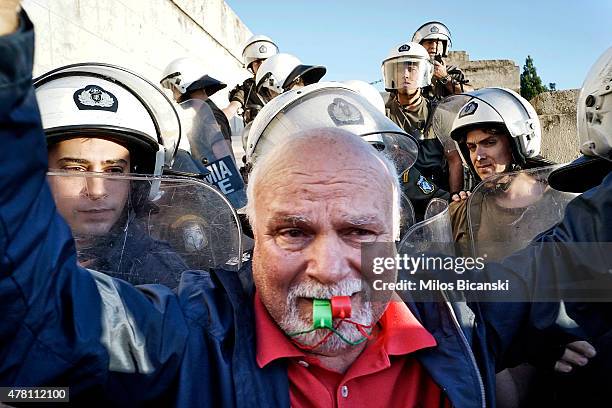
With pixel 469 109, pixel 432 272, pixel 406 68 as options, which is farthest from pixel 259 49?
pixel 432 272

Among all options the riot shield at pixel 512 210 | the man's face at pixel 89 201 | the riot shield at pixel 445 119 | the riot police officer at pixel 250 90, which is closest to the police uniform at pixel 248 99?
the riot police officer at pixel 250 90

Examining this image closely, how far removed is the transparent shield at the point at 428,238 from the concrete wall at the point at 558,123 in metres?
6.24

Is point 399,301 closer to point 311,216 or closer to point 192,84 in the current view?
point 311,216

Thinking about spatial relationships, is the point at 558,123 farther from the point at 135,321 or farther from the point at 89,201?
the point at 135,321

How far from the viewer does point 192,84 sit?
623 cm

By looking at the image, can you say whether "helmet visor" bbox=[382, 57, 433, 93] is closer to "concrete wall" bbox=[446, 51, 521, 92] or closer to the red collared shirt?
the red collared shirt

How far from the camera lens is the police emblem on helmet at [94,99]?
2508mm

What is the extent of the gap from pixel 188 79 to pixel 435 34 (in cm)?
312

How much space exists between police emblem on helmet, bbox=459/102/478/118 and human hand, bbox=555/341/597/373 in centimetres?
238

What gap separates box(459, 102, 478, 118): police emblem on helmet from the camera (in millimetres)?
4044

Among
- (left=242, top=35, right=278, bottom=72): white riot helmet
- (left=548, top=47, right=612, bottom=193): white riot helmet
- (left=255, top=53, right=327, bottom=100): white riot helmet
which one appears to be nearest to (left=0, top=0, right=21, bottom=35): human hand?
(left=548, top=47, right=612, bottom=193): white riot helmet

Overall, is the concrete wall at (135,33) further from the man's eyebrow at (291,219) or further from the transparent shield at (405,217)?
the man's eyebrow at (291,219)

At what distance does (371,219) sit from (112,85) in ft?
4.89

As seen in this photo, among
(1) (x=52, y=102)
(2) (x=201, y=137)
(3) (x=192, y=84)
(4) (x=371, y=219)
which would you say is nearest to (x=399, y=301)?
(4) (x=371, y=219)
